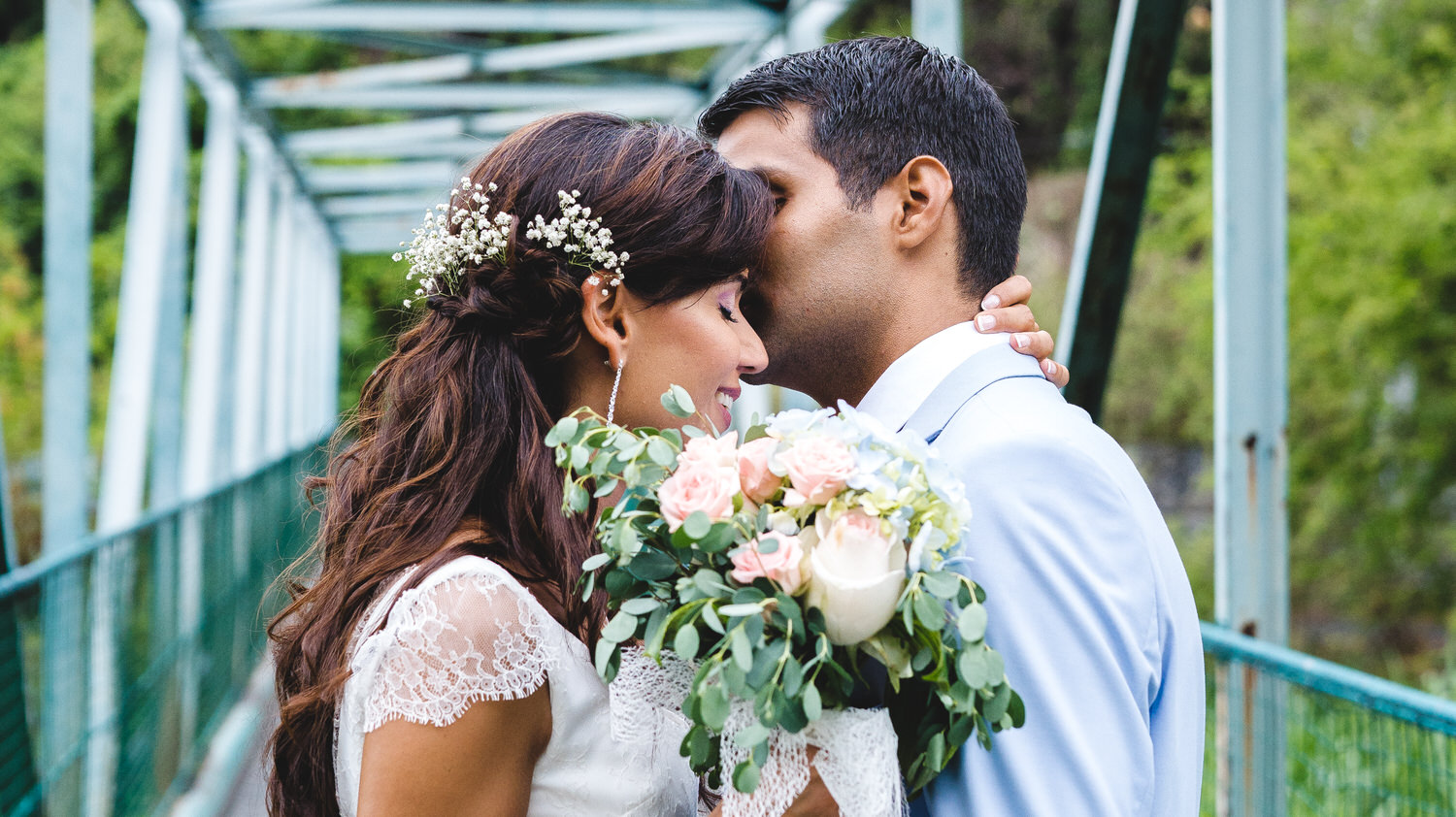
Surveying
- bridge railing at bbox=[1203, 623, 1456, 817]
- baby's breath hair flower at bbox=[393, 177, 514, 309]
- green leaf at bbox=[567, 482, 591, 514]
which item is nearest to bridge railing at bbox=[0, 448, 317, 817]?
baby's breath hair flower at bbox=[393, 177, 514, 309]

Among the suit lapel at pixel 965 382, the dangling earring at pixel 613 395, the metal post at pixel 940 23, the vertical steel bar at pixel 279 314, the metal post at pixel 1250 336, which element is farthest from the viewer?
the vertical steel bar at pixel 279 314

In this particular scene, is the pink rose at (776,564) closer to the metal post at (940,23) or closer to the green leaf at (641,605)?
the green leaf at (641,605)

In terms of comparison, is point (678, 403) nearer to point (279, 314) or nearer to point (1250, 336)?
point (1250, 336)

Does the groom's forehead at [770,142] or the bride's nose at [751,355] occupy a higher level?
the groom's forehead at [770,142]

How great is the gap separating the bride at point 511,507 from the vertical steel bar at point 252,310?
976 centimetres

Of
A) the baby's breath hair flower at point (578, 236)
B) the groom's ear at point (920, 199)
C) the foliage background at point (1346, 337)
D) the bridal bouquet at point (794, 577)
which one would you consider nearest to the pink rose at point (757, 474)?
the bridal bouquet at point (794, 577)

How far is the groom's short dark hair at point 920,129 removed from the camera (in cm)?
223

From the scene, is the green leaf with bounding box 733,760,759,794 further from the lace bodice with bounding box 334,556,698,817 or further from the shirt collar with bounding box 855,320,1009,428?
the shirt collar with bounding box 855,320,1009,428

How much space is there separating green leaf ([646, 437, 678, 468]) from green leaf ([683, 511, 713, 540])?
135 millimetres

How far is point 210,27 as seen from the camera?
7.04 m

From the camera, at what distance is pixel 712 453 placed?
1531mm

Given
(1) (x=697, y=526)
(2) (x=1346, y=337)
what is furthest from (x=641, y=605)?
(2) (x=1346, y=337)

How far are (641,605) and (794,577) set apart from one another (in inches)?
8.2

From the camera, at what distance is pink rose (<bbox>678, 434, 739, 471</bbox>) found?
5.01ft
